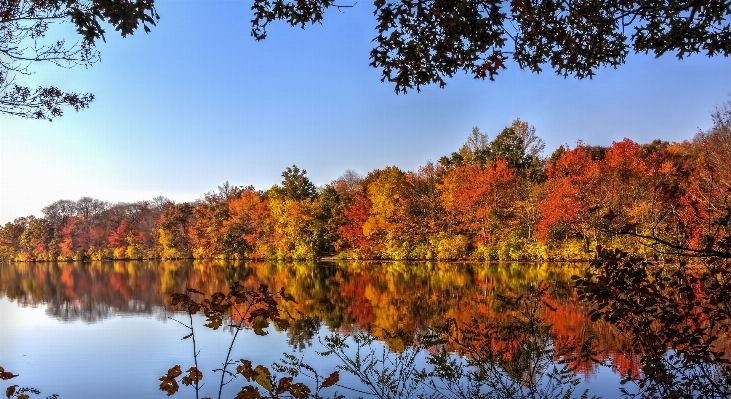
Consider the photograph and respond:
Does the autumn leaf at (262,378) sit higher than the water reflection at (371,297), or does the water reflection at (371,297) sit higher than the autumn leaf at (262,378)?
the autumn leaf at (262,378)

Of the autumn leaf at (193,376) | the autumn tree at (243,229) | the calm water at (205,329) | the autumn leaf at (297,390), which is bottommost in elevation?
the calm water at (205,329)

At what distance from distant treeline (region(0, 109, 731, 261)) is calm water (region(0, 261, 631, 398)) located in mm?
4508

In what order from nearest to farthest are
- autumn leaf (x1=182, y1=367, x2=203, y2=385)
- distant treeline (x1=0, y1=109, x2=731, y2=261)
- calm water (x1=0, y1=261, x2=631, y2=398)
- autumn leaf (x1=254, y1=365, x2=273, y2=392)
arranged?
1. autumn leaf (x1=254, y1=365, x2=273, y2=392)
2. autumn leaf (x1=182, y1=367, x2=203, y2=385)
3. calm water (x1=0, y1=261, x2=631, y2=398)
4. distant treeline (x1=0, y1=109, x2=731, y2=261)

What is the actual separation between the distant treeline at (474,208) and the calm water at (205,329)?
4508 millimetres

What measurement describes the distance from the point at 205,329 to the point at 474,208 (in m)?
18.5

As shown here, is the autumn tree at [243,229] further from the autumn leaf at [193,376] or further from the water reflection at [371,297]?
the autumn leaf at [193,376]

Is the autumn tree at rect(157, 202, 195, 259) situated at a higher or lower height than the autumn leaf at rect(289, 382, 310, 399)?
higher

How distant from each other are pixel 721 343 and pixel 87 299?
17610 mm

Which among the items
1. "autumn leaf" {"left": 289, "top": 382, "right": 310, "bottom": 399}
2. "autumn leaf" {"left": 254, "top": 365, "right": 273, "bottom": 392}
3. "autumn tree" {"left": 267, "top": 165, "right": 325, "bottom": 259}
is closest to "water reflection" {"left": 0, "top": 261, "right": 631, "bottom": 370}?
"autumn leaf" {"left": 289, "top": 382, "right": 310, "bottom": 399}

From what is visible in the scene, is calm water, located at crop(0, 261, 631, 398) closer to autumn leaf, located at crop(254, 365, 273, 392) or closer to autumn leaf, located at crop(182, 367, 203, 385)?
autumn leaf, located at crop(182, 367, 203, 385)

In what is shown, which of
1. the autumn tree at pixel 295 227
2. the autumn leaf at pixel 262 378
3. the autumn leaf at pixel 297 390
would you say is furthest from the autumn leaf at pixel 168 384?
the autumn tree at pixel 295 227

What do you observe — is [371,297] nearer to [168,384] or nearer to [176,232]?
[168,384]

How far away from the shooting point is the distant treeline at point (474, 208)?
22.1 m

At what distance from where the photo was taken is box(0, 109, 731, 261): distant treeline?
72.4ft
